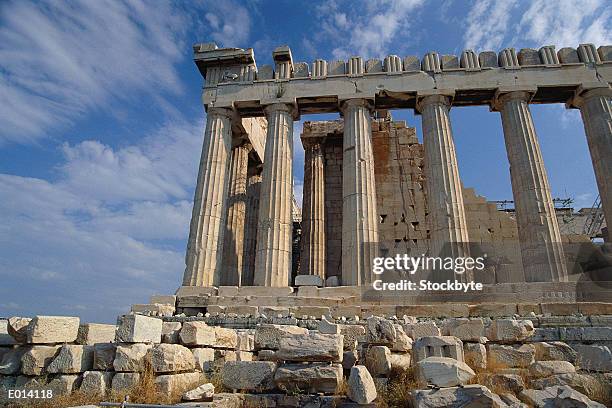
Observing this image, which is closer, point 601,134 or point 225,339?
point 225,339

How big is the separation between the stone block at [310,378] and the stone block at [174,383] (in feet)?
4.71

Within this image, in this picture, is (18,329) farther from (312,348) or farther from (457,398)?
(457,398)

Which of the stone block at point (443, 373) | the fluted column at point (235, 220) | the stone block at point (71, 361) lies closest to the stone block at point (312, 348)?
the stone block at point (443, 373)

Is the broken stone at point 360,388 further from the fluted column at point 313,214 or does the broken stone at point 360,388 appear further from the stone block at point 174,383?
the fluted column at point 313,214

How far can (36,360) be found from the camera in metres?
6.26

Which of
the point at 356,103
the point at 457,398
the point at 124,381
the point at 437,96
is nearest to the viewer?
the point at 457,398

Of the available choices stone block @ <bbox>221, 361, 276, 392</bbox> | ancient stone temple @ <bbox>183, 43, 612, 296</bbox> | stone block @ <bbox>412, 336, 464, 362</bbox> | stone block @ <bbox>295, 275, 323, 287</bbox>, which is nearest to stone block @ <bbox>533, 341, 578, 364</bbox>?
stone block @ <bbox>412, 336, 464, 362</bbox>

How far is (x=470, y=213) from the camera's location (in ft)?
67.8

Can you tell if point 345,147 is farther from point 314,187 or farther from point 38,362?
→ point 38,362

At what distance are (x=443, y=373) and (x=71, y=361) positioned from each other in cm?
541

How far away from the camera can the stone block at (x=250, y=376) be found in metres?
5.80

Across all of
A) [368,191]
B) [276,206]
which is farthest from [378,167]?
[276,206]

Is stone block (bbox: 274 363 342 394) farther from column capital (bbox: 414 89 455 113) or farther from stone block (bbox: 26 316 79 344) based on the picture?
column capital (bbox: 414 89 455 113)

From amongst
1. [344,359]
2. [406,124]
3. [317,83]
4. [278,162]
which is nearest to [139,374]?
[344,359]
